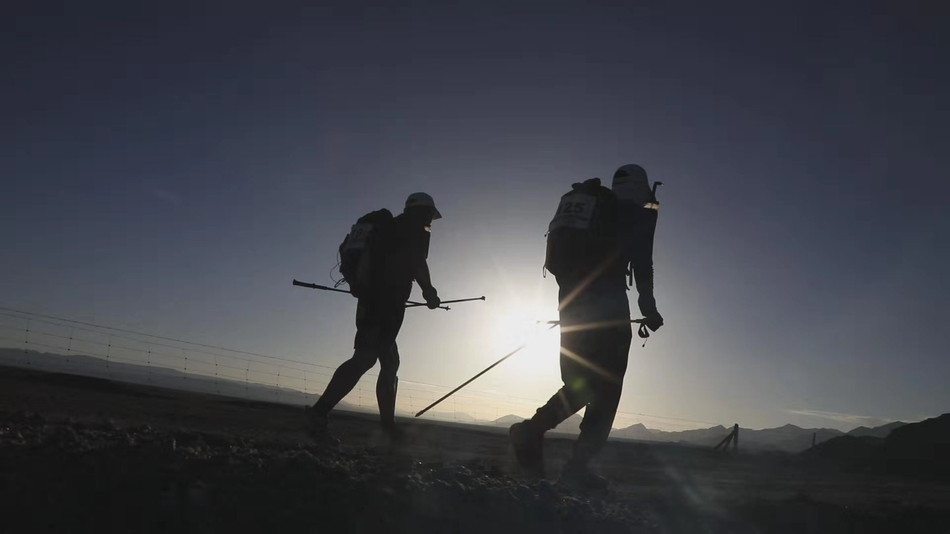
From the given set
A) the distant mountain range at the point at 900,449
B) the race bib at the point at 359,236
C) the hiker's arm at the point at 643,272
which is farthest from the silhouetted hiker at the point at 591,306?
the distant mountain range at the point at 900,449

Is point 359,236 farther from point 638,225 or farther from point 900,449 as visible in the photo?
point 900,449

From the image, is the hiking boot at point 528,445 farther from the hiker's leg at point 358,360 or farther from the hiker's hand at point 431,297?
the hiker's hand at point 431,297

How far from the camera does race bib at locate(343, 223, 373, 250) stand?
5.94 meters

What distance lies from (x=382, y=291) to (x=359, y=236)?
576 mm

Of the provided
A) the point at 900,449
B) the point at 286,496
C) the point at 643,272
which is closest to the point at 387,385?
the point at 643,272

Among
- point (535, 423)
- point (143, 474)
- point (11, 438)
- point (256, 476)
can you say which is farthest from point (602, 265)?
point (11, 438)

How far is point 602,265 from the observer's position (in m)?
4.79

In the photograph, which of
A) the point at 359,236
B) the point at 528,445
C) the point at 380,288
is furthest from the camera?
the point at 359,236

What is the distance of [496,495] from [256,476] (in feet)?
3.57

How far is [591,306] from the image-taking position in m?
4.71

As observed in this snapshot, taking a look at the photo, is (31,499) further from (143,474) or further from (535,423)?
(535,423)

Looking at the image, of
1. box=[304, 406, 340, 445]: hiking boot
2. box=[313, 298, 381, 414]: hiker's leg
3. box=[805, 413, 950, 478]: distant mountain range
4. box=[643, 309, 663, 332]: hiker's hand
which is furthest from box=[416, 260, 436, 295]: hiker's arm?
box=[805, 413, 950, 478]: distant mountain range

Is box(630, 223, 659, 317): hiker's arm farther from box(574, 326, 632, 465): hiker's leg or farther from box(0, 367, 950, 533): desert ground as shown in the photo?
box(0, 367, 950, 533): desert ground

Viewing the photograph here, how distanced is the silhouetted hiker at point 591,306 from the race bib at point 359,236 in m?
1.81
